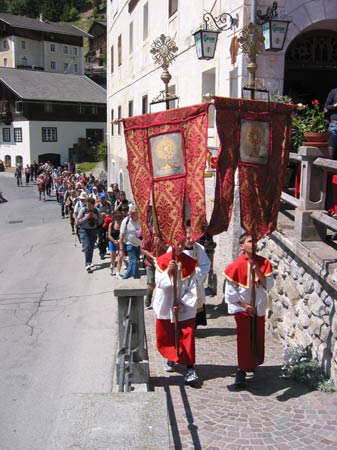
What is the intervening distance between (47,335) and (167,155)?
465 centimetres

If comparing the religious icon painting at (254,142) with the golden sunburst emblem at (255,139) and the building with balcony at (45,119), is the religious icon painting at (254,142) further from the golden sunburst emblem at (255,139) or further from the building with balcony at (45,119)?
the building with balcony at (45,119)

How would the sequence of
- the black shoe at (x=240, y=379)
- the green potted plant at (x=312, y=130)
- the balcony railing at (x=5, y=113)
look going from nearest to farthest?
the black shoe at (x=240, y=379) < the green potted plant at (x=312, y=130) < the balcony railing at (x=5, y=113)

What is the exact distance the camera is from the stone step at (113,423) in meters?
2.67

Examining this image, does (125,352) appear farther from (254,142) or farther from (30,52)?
(30,52)

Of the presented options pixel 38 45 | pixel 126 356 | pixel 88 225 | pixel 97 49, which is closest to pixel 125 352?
pixel 126 356

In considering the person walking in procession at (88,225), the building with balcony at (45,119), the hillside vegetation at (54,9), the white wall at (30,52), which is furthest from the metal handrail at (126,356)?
the hillside vegetation at (54,9)

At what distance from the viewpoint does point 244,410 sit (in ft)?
17.6

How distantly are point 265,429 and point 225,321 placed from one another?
12.5 ft

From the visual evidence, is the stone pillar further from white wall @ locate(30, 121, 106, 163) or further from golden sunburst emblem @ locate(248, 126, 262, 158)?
white wall @ locate(30, 121, 106, 163)

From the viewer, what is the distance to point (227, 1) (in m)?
9.96

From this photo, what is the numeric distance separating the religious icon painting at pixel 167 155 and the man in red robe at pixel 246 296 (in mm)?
1145

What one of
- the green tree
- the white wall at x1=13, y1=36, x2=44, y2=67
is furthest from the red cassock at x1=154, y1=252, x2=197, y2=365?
the green tree

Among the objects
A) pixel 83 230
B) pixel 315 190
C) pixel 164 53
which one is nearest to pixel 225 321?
pixel 315 190

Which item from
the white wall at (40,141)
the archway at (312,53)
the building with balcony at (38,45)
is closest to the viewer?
the archway at (312,53)
